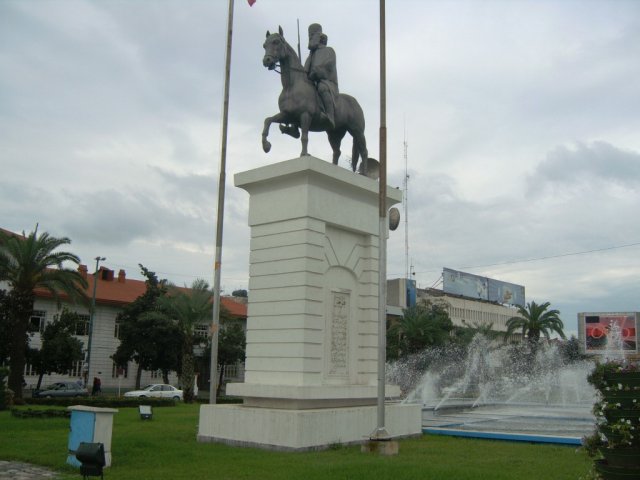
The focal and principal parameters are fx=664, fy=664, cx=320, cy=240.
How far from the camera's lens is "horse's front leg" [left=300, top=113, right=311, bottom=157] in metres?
14.0

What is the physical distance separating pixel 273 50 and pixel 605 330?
5033 cm

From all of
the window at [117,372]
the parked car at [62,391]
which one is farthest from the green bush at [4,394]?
the window at [117,372]

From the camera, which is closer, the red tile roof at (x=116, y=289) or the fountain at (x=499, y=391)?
the fountain at (x=499, y=391)

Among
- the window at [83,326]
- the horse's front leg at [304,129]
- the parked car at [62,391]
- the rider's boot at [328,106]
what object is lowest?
the parked car at [62,391]

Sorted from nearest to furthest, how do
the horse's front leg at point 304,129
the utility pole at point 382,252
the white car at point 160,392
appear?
the utility pole at point 382,252, the horse's front leg at point 304,129, the white car at point 160,392

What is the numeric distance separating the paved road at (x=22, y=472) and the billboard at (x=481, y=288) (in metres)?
80.2

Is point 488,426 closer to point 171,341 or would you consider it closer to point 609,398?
point 609,398

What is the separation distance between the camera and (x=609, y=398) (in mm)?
7273

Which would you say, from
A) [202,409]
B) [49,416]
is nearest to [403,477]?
[202,409]

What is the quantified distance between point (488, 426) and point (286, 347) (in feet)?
21.0

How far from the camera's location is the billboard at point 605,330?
180 feet

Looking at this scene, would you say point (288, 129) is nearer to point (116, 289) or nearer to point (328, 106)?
point (328, 106)

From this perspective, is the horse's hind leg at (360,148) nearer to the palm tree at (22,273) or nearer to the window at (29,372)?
the palm tree at (22,273)

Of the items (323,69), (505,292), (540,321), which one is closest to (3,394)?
(323,69)
